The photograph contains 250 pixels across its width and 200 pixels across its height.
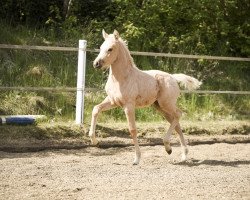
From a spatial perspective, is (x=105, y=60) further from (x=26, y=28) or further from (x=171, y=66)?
(x=26, y=28)

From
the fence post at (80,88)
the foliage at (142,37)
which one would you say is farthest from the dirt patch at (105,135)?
the foliage at (142,37)

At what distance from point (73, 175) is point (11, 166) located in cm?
99

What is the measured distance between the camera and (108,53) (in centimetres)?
684

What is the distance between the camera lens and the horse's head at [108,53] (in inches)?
266

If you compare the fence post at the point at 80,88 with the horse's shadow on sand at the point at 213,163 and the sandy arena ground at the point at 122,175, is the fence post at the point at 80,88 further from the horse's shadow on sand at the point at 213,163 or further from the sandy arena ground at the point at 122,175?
the horse's shadow on sand at the point at 213,163

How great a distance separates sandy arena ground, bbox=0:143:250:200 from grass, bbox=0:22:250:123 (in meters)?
2.16

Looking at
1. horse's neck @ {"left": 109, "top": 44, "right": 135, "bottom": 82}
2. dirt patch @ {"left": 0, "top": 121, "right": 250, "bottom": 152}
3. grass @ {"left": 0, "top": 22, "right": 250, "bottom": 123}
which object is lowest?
dirt patch @ {"left": 0, "top": 121, "right": 250, "bottom": 152}

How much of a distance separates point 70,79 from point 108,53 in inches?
176

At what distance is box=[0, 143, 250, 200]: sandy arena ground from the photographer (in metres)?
5.18

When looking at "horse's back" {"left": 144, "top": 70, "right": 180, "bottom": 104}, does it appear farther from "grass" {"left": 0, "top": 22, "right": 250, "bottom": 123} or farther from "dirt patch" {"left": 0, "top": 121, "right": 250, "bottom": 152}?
"grass" {"left": 0, "top": 22, "right": 250, "bottom": 123}

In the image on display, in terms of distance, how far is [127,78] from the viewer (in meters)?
7.06

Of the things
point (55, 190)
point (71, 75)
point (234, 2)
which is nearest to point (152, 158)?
point (55, 190)

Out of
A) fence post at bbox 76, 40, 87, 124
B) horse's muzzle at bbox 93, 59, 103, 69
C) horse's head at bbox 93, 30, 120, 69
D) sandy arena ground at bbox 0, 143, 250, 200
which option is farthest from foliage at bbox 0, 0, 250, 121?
horse's muzzle at bbox 93, 59, 103, 69

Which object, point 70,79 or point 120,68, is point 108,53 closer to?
point 120,68
